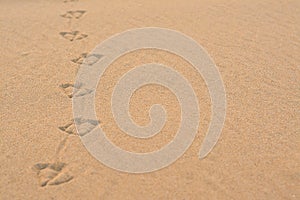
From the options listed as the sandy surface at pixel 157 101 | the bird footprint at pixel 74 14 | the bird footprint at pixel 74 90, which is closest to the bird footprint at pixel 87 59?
the sandy surface at pixel 157 101

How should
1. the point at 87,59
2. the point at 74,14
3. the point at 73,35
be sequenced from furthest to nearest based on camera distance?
the point at 74,14 → the point at 73,35 → the point at 87,59

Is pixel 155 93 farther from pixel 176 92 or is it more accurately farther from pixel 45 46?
pixel 45 46

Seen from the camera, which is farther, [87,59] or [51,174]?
[87,59]

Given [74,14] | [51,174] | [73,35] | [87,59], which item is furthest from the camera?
[74,14]

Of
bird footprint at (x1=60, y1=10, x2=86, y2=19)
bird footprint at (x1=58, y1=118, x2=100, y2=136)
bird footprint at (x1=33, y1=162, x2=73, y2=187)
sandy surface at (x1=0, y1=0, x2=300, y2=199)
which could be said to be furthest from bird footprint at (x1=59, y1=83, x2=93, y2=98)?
bird footprint at (x1=60, y1=10, x2=86, y2=19)

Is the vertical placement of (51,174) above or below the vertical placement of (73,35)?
below

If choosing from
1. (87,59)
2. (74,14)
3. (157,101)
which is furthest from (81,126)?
(74,14)

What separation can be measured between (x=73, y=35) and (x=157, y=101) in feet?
3.50

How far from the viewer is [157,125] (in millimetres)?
2000

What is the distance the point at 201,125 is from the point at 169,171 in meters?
0.38

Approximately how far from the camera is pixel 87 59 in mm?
2533

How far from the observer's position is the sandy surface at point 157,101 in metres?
1.65

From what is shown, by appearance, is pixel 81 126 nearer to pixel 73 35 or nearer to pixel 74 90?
pixel 74 90

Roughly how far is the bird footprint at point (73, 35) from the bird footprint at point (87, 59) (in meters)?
0.28
